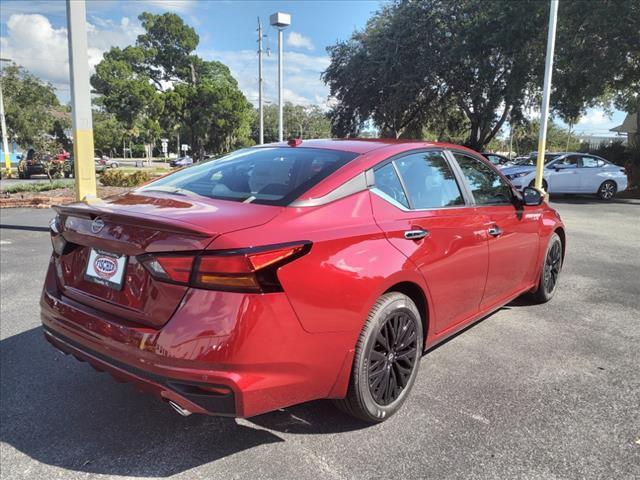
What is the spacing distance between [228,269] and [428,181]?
1759 mm

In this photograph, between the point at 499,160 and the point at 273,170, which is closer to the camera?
the point at 273,170

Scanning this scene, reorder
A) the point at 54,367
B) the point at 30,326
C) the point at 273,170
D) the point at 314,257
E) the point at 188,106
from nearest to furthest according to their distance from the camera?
the point at 314,257, the point at 273,170, the point at 54,367, the point at 30,326, the point at 188,106

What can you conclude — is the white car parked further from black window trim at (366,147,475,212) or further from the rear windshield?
the rear windshield

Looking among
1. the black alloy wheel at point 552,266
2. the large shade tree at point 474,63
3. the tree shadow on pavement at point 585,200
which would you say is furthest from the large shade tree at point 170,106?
the black alloy wheel at point 552,266

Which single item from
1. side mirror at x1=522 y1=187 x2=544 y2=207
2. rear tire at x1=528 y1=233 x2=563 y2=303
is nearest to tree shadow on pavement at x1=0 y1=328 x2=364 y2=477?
side mirror at x1=522 y1=187 x2=544 y2=207

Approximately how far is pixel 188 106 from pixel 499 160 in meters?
30.4

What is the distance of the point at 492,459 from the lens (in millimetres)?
2627

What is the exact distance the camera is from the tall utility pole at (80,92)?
847 cm

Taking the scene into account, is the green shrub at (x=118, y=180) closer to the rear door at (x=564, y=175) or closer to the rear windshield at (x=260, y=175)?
the rear door at (x=564, y=175)

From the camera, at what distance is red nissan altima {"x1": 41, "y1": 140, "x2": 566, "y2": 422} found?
2.23 metres

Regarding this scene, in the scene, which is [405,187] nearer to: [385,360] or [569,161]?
[385,360]

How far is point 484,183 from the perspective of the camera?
4.11 m

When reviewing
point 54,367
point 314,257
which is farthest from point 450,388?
point 54,367

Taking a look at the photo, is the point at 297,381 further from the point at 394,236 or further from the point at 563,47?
the point at 563,47
